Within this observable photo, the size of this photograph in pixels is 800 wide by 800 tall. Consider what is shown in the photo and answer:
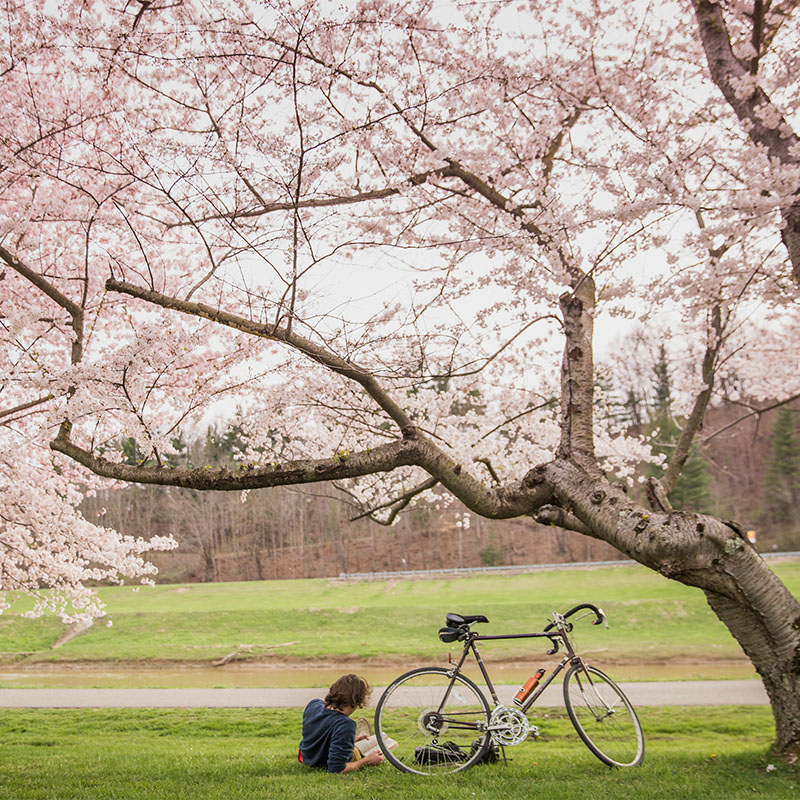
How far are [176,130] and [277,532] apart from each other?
97.0 feet

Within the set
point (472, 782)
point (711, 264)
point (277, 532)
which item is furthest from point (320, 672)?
point (277, 532)

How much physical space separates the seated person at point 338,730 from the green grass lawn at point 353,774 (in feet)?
0.34

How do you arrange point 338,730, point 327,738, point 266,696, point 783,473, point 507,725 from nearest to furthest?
point 507,725 < point 338,730 < point 327,738 < point 266,696 < point 783,473

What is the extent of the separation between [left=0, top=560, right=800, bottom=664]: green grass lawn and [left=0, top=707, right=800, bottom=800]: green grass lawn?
7282 mm

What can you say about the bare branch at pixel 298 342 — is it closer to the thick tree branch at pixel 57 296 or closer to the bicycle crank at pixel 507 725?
the thick tree branch at pixel 57 296

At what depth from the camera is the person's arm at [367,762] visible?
4008 millimetres

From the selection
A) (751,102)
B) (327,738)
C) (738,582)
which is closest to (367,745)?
(327,738)

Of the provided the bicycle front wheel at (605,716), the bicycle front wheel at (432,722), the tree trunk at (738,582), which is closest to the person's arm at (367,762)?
the bicycle front wheel at (432,722)

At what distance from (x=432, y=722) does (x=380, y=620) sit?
592 inches

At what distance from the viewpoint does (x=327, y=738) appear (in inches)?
162

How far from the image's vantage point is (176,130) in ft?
16.5

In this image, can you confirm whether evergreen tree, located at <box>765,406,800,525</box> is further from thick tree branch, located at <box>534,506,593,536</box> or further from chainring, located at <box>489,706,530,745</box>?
chainring, located at <box>489,706,530,745</box>

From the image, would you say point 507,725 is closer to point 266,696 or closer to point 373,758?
point 373,758

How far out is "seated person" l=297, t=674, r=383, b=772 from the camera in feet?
13.2
